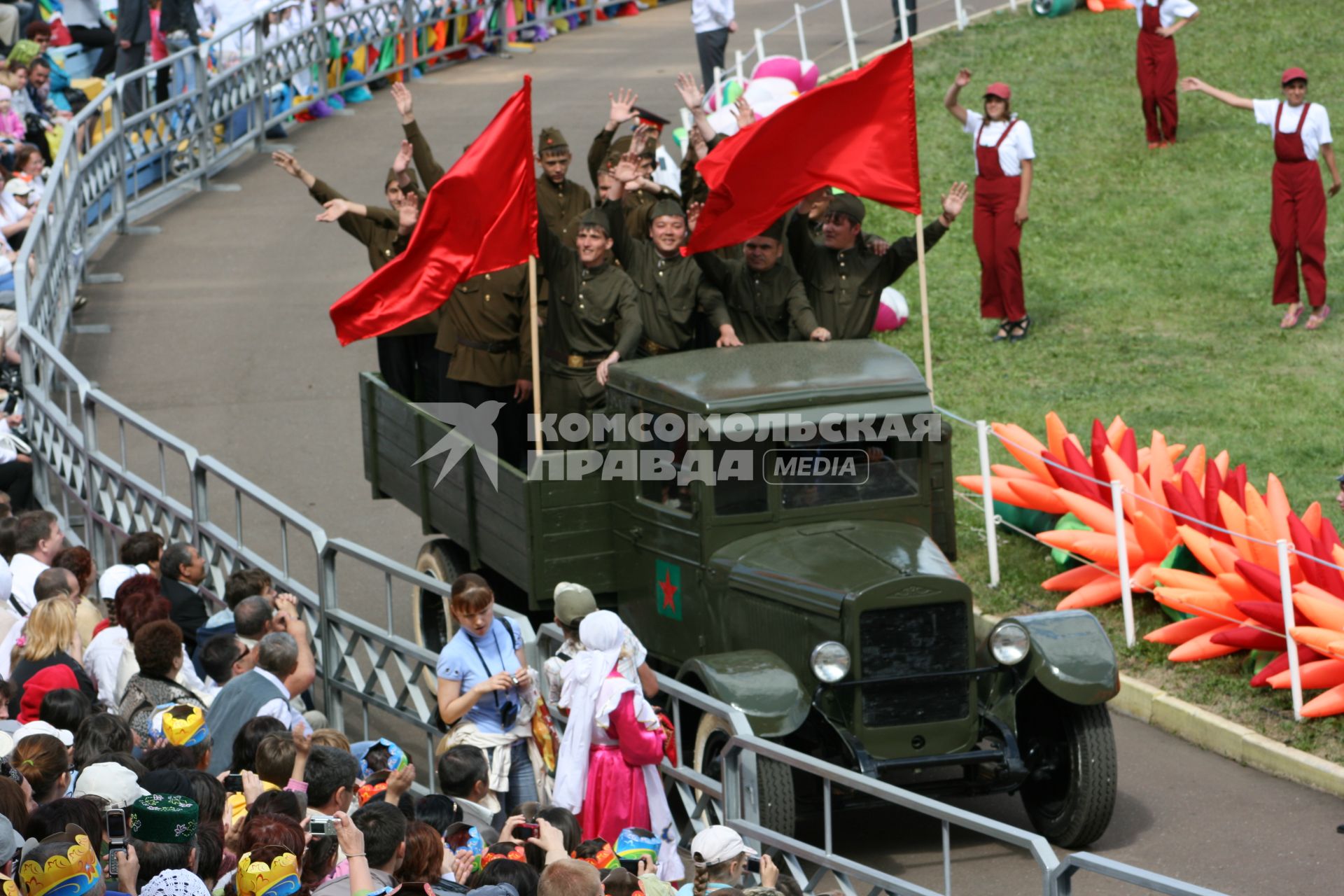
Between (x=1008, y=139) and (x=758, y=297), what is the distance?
6134 mm

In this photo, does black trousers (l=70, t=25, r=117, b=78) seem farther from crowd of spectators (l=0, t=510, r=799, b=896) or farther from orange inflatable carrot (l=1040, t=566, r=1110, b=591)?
orange inflatable carrot (l=1040, t=566, r=1110, b=591)

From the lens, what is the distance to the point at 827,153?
39.5ft

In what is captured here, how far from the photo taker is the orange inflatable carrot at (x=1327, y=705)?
1068 cm

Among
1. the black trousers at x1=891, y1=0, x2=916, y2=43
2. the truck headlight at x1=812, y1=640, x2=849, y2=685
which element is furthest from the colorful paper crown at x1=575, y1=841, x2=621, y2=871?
the black trousers at x1=891, y1=0, x2=916, y2=43

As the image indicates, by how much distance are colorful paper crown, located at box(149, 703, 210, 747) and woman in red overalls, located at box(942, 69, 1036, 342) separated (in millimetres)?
9910

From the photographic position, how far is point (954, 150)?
23281 mm

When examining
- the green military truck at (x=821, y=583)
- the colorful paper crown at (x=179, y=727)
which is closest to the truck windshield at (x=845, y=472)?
the green military truck at (x=821, y=583)

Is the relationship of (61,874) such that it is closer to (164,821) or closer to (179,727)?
(164,821)

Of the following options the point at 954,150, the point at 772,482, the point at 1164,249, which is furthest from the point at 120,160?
the point at 772,482

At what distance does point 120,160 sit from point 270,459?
21.0 ft

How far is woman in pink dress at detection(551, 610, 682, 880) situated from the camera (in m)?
8.66

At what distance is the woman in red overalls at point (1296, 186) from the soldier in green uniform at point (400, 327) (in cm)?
729

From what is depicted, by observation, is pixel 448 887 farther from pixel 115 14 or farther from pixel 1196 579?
pixel 115 14

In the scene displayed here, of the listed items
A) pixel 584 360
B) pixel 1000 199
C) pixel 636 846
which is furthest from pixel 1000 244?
pixel 636 846
